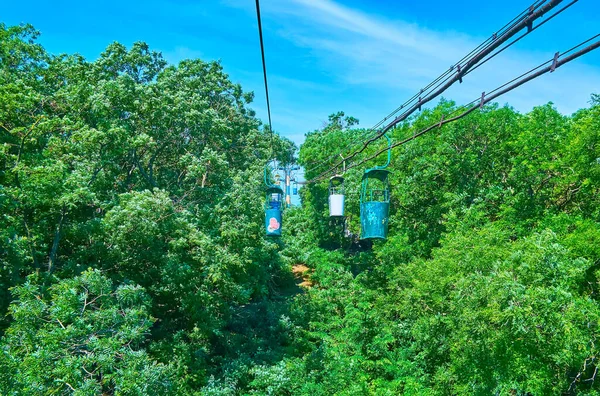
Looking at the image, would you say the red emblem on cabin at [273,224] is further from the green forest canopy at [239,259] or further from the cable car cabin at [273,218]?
the green forest canopy at [239,259]

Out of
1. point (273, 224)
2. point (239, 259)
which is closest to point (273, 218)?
point (273, 224)

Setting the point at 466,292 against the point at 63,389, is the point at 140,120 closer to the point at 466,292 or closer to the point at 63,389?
the point at 63,389

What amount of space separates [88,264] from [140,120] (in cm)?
524

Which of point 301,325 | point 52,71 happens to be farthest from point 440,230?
point 52,71

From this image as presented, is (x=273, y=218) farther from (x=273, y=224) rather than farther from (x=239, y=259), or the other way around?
(x=239, y=259)

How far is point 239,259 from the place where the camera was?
13648 mm

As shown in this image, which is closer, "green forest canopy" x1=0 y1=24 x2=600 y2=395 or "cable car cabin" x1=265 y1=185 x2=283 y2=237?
"green forest canopy" x1=0 y1=24 x2=600 y2=395

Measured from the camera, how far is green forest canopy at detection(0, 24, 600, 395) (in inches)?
328

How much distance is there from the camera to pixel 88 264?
11.4 m

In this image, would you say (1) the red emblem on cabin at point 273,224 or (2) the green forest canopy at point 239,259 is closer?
(2) the green forest canopy at point 239,259

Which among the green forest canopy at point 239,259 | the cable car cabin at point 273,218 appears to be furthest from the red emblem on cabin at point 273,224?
the green forest canopy at point 239,259

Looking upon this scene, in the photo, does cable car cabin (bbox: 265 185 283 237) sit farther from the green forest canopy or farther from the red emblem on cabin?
the green forest canopy

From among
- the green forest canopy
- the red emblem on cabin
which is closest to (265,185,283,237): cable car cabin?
the red emblem on cabin

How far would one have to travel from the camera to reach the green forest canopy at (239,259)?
834 centimetres
